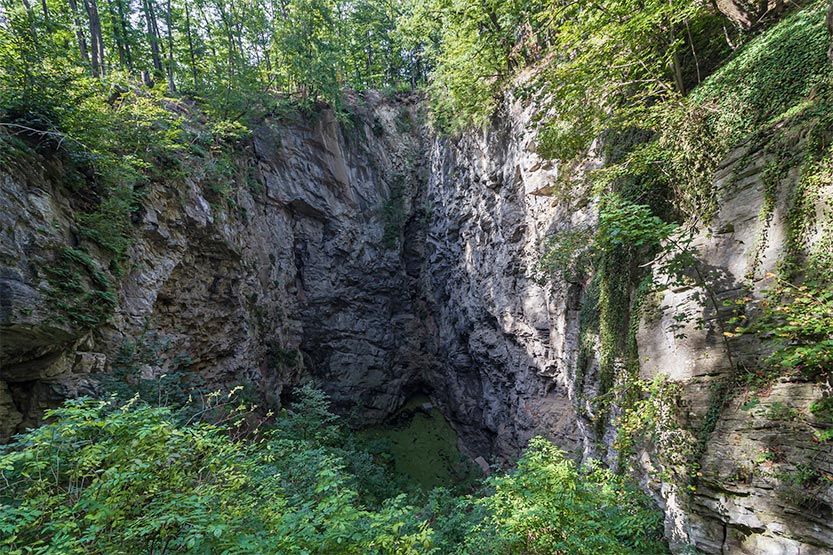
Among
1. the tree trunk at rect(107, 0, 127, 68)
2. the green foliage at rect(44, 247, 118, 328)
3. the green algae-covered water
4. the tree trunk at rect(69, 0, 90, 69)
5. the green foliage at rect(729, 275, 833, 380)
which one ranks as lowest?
the green algae-covered water

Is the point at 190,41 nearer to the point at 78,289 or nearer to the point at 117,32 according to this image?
the point at 117,32

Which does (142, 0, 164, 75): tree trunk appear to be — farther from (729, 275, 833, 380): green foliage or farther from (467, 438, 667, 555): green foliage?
(729, 275, 833, 380): green foliage

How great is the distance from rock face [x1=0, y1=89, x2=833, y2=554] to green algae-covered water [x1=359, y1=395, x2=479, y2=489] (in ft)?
2.68

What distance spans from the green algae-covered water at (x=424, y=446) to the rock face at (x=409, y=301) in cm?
82

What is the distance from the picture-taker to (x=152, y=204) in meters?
9.30

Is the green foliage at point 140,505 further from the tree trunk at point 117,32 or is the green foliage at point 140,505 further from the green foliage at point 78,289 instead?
the tree trunk at point 117,32

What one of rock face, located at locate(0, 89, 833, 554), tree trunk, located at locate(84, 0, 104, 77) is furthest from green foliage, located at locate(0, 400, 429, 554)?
tree trunk, located at locate(84, 0, 104, 77)

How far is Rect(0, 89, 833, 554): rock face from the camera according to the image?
3.57 meters

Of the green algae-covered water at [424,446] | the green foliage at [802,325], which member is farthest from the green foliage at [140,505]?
the green algae-covered water at [424,446]

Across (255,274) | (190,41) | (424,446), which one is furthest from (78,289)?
(424,446)

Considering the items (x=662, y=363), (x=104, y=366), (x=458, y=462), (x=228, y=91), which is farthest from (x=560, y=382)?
(x=228, y=91)

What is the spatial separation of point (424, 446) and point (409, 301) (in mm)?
8055

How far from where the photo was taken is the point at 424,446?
17.7 metres

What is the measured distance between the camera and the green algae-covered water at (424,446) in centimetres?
1577
